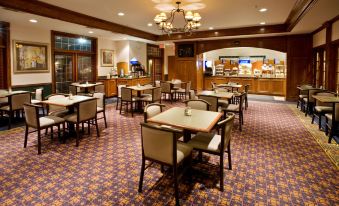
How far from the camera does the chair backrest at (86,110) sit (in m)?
4.42

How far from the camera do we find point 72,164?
361cm

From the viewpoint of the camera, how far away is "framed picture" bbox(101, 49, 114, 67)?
10968mm

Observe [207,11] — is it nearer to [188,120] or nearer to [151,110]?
[151,110]

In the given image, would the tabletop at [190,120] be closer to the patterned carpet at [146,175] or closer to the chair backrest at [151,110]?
the chair backrest at [151,110]

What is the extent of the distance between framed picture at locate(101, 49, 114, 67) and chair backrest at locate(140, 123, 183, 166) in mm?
9062

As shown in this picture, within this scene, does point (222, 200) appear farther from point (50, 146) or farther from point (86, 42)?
point (86, 42)

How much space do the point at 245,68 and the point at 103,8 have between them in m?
9.72

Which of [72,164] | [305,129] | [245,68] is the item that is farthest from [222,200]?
[245,68]

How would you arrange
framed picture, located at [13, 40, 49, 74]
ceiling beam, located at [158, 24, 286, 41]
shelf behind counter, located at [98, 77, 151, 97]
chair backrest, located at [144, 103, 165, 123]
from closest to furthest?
chair backrest, located at [144, 103, 165, 123]
framed picture, located at [13, 40, 49, 74]
ceiling beam, located at [158, 24, 286, 41]
shelf behind counter, located at [98, 77, 151, 97]

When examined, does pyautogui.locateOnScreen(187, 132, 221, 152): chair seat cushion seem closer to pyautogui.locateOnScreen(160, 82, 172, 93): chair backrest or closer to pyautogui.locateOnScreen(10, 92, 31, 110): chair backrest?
pyautogui.locateOnScreen(10, 92, 31, 110): chair backrest

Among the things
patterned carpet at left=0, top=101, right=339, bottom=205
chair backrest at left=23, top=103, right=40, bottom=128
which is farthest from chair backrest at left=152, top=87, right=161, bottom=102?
chair backrest at left=23, top=103, right=40, bottom=128

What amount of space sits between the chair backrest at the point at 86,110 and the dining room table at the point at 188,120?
1.80 m

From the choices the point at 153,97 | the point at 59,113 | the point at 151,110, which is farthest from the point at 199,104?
the point at 153,97

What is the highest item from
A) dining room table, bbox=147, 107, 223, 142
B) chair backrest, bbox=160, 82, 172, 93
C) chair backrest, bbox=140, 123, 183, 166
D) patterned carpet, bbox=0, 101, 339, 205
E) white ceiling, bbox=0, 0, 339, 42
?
white ceiling, bbox=0, 0, 339, 42
